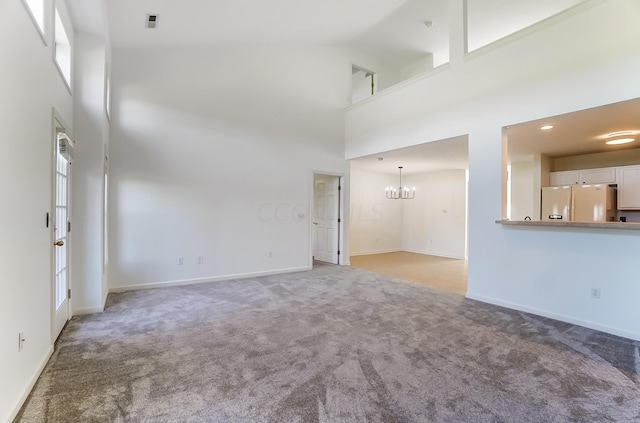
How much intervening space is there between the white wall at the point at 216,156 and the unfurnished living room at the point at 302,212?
0.04m

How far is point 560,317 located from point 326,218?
4664mm

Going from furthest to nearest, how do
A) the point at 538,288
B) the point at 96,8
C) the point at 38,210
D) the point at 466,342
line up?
the point at 538,288 → the point at 96,8 → the point at 466,342 → the point at 38,210

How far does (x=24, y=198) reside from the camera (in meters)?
1.96

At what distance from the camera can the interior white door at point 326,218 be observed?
6.93 metres

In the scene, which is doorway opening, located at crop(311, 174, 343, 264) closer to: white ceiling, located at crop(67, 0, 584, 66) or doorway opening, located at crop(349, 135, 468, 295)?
doorway opening, located at crop(349, 135, 468, 295)

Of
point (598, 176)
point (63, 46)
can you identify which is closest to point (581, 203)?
point (598, 176)

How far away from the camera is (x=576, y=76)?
3215 millimetres

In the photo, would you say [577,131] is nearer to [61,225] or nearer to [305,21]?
[305,21]

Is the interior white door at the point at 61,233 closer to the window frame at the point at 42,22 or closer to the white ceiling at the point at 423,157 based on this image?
the window frame at the point at 42,22

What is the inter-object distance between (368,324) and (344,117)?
15.6ft

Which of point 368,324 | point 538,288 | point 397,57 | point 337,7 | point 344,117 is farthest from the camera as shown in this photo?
point 397,57

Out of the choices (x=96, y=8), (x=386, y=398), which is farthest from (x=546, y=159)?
(x=96, y=8)

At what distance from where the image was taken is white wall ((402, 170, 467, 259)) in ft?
26.7

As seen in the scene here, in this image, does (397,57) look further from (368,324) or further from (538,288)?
(368,324)
